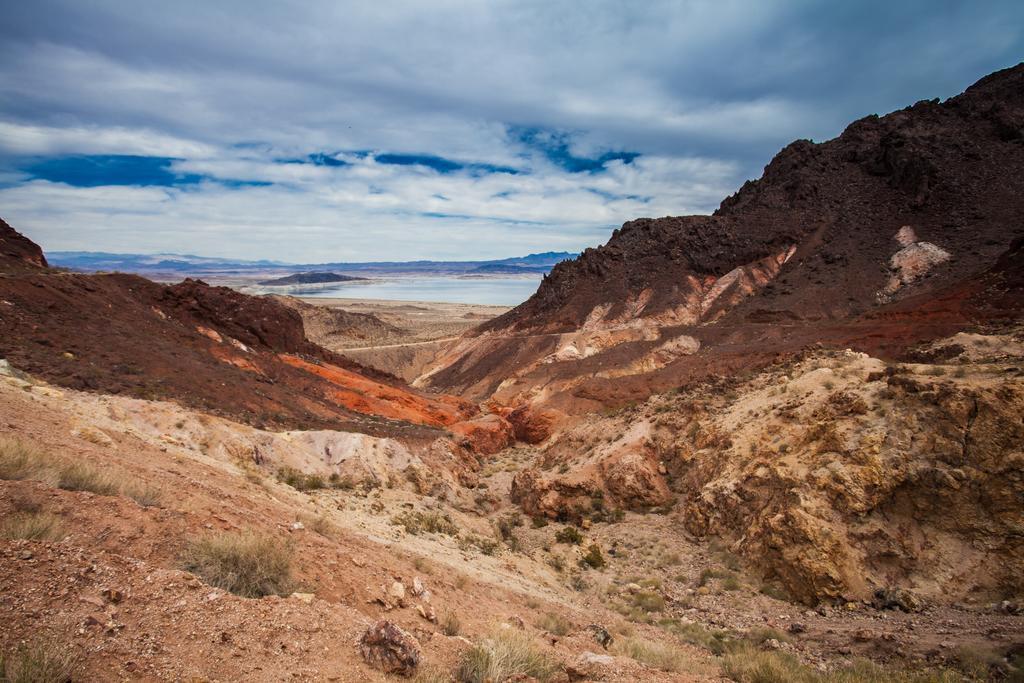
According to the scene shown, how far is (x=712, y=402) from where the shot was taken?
711 inches

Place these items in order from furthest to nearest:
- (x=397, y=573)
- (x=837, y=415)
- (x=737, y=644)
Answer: (x=837, y=415) → (x=737, y=644) → (x=397, y=573)

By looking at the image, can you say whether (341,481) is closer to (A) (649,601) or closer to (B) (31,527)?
(A) (649,601)

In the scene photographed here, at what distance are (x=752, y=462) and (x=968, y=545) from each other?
15.1 feet

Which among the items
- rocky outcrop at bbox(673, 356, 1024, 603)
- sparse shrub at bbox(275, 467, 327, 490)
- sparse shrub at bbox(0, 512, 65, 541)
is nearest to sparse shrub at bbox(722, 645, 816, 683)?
rocky outcrop at bbox(673, 356, 1024, 603)

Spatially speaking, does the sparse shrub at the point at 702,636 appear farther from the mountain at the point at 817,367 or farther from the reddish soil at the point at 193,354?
the reddish soil at the point at 193,354

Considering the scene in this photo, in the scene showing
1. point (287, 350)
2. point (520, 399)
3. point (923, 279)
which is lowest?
point (520, 399)

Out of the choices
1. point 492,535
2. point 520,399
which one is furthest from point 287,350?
point 492,535

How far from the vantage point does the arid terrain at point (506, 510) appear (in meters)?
4.59

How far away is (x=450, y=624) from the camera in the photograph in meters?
6.57

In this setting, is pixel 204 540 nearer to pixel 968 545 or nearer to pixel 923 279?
pixel 968 545

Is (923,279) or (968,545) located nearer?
(968,545)

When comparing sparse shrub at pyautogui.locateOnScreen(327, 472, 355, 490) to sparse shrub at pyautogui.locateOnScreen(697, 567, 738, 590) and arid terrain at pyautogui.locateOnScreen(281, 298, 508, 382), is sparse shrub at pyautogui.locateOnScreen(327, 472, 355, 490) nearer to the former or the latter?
sparse shrub at pyautogui.locateOnScreen(697, 567, 738, 590)

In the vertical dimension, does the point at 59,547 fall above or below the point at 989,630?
above

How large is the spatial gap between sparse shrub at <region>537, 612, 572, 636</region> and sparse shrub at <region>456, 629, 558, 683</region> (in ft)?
7.42
